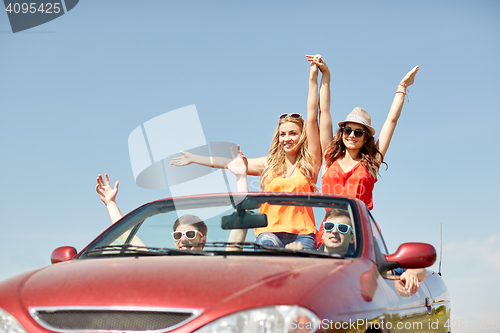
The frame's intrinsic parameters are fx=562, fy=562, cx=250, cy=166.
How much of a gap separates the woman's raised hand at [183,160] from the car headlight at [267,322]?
4.79 meters

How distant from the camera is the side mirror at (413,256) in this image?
3283 millimetres

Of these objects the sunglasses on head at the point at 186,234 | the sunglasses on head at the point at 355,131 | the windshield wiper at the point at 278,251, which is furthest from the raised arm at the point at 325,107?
the windshield wiper at the point at 278,251

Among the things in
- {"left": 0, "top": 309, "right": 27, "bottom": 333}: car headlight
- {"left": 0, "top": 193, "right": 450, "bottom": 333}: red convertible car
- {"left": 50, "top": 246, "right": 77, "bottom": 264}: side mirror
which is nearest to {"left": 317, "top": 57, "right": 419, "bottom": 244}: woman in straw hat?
{"left": 0, "top": 193, "right": 450, "bottom": 333}: red convertible car

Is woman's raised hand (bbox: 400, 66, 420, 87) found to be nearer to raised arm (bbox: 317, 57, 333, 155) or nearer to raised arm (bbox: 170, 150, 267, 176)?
raised arm (bbox: 317, 57, 333, 155)

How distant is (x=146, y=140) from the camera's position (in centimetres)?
623

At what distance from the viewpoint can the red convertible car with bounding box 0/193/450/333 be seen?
233 centimetres

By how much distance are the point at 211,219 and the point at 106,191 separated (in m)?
1.93

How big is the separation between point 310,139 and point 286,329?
390 centimetres

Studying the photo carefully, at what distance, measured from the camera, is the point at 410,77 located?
21.7 ft

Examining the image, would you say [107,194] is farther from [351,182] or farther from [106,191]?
[351,182]

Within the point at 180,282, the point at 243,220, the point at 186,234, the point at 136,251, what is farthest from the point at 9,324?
the point at 243,220

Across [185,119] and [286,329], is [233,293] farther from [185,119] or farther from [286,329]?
[185,119]

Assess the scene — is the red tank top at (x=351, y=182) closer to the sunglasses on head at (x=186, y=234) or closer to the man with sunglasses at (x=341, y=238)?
the man with sunglasses at (x=341, y=238)

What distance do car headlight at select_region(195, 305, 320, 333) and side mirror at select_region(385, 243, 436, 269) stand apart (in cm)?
118
